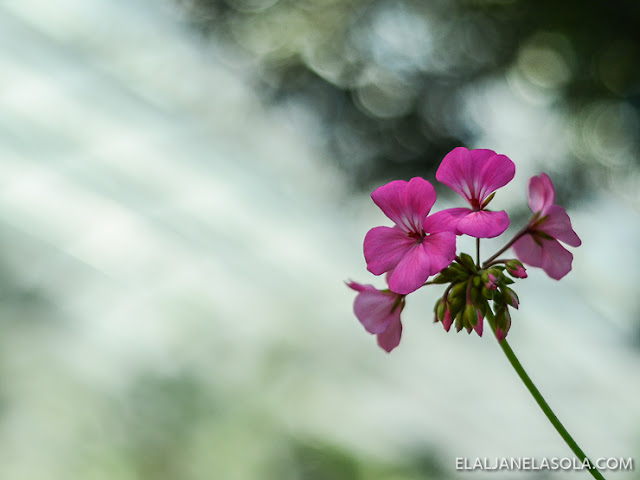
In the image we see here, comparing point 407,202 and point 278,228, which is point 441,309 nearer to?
point 407,202

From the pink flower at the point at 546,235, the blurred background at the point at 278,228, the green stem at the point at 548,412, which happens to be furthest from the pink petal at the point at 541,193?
the blurred background at the point at 278,228

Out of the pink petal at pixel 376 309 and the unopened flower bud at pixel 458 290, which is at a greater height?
the pink petal at pixel 376 309

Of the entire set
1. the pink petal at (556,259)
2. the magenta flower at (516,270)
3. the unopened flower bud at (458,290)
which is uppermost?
the pink petal at (556,259)

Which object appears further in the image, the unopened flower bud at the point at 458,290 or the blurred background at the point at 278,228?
Answer: the blurred background at the point at 278,228

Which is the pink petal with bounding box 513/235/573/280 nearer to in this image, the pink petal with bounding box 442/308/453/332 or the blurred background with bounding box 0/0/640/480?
the pink petal with bounding box 442/308/453/332

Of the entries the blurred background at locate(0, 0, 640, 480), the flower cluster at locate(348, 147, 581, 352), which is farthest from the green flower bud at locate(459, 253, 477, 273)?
the blurred background at locate(0, 0, 640, 480)

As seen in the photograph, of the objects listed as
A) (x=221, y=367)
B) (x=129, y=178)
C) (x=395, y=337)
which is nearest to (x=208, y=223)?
(x=129, y=178)

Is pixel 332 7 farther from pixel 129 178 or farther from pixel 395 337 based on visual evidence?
pixel 395 337

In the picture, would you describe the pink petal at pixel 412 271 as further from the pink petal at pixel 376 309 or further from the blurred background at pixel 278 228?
the blurred background at pixel 278 228
